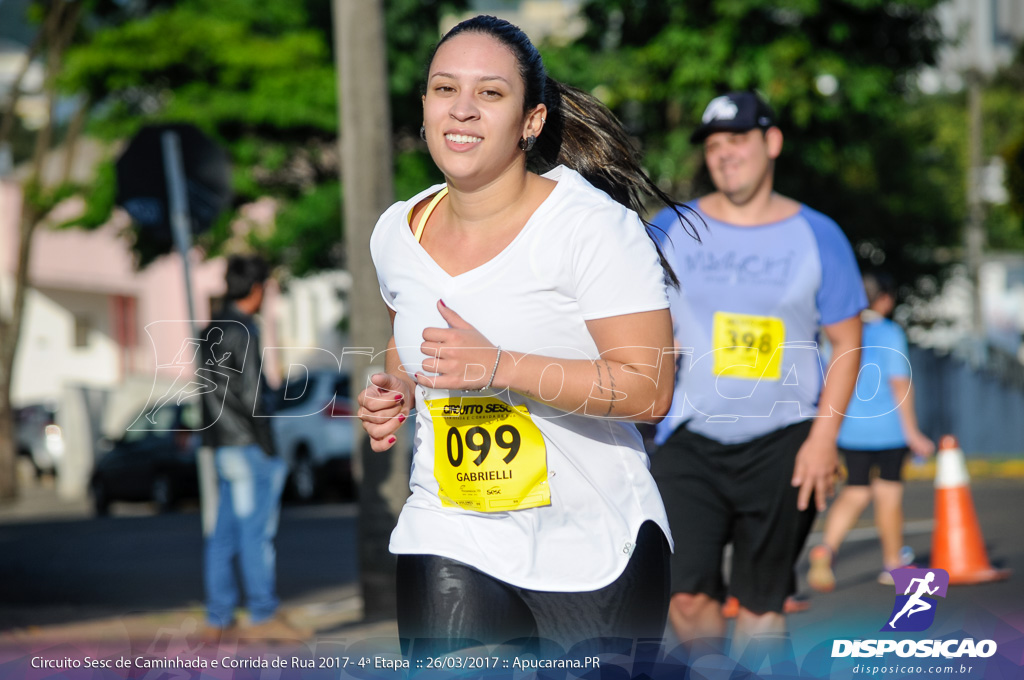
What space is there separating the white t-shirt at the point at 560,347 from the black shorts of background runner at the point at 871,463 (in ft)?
19.1

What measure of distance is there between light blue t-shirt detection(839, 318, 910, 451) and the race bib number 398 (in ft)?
18.8

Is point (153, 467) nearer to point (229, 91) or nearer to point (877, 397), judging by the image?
point (229, 91)

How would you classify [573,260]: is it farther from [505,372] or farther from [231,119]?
[231,119]

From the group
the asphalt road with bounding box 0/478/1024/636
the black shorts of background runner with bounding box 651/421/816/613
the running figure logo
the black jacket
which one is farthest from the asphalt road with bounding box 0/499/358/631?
the running figure logo

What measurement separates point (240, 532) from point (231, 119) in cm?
1373

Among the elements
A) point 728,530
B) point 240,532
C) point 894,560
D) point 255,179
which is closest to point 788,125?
point 255,179

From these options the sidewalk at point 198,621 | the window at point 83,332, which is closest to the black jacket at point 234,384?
the sidewalk at point 198,621

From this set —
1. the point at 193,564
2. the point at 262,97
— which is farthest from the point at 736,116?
the point at 262,97

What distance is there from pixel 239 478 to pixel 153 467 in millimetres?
12183

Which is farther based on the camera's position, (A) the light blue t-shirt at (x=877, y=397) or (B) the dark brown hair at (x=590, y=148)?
(A) the light blue t-shirt at (x=877, y=397)

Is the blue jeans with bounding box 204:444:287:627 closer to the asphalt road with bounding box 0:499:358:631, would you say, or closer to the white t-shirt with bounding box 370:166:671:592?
the asphalt road with bounding box 0:499:358:631

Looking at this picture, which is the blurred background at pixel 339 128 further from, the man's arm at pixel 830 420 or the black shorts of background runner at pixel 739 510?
the man's arm at pixel 830 420

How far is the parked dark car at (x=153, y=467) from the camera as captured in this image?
59.3 ft

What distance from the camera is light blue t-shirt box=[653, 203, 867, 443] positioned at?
181 inches
